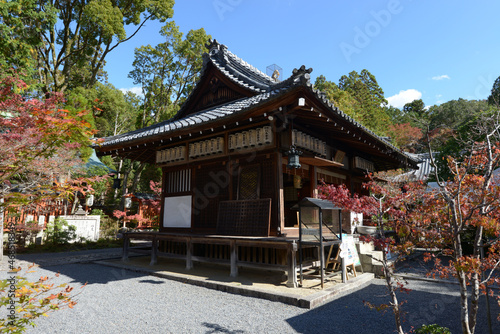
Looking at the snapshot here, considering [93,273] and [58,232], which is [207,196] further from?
[58,232]

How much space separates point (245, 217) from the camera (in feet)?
25.9

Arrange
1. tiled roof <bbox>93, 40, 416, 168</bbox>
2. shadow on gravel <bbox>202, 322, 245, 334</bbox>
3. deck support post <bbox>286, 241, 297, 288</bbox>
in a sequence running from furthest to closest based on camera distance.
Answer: deck support post <bbox>286, 241, 297, 288</bbox>, tiled roof <bbox>93, 40, 416, 168</bbox>, shadow on gravel <bbox>202, 322, 245, 334</bbox>

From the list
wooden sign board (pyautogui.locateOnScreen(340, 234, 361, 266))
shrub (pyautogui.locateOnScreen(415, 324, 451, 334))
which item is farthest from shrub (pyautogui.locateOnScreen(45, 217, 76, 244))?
shrub (pyautogui.locateOnScreen(415, 324, 451, 334))

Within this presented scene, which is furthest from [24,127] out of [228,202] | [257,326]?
[228,202]

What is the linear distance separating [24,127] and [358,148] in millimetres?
10330

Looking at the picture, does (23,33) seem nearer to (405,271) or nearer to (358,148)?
(358,148)

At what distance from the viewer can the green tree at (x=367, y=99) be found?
29531mm

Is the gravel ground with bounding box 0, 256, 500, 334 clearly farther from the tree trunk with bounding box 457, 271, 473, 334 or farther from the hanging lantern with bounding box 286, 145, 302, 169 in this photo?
the hanging lantern with bounding box 286, 145, 302, 169

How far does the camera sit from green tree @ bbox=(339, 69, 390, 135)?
29531mm

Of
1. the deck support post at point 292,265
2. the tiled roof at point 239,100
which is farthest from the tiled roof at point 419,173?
the deck support post at point 292,265

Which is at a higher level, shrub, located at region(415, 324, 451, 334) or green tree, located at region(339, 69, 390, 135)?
green tree, located at region(339, 69, 390, 135)

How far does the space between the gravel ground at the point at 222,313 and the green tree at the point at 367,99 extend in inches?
830

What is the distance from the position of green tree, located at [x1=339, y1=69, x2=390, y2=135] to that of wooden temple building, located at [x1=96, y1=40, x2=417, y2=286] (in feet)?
54.7

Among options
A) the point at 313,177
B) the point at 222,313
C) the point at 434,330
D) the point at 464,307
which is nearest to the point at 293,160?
the point at 313,177
